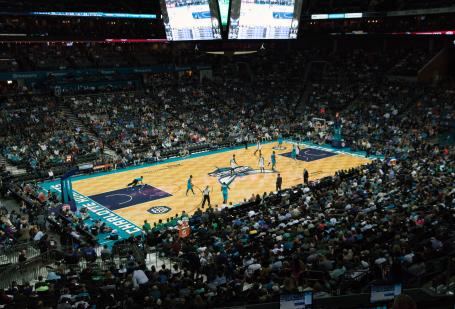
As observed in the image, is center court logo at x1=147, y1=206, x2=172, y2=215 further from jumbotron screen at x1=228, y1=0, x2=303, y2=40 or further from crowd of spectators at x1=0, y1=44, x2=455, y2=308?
jumbotron screen at x1=228, y1=0, x2=303, y2=40

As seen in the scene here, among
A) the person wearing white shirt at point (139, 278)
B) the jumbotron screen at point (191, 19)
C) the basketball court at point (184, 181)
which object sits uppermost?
the jumbotron screen at point (191, 19)

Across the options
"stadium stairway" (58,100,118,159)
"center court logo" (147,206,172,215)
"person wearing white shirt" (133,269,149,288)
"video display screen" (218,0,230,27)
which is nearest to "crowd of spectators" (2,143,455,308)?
"person wearing white shirt" (133,269,149,288)

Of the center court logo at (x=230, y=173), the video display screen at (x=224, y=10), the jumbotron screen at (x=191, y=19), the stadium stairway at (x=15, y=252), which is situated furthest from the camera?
the center court logo at (x=230, y=173)

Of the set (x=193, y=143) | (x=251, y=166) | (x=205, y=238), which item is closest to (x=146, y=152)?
(x=193, y=143)

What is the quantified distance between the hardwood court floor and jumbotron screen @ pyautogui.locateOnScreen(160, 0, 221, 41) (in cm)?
1046

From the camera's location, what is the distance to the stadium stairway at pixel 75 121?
4053cm

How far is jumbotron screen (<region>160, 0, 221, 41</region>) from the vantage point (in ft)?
99.6

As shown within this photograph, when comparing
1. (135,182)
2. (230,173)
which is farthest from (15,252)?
(230,173)

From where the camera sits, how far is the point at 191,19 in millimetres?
31641

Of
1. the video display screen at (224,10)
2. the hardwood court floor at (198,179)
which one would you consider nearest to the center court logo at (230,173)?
the hardwood court floor at (198,179)

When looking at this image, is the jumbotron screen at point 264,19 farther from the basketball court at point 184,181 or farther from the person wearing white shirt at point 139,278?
the person wearing white shirt at point 139,278

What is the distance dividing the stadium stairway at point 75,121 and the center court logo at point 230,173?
405 inches

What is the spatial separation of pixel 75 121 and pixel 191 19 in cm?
1908

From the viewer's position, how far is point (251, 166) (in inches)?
1444
